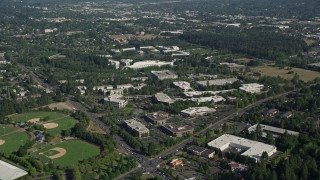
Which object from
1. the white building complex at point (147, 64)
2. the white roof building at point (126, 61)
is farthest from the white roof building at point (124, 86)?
the white roof building at point (126, 61)

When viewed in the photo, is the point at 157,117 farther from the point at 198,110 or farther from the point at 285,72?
the point at 285,72

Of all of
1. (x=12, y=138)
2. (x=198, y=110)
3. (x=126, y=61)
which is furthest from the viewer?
(x=126, y=61)

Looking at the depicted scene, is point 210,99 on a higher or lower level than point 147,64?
higher

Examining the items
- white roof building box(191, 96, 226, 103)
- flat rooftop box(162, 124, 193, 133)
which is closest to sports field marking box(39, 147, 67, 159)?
flat rooftop box(162, 124, 193, 133)

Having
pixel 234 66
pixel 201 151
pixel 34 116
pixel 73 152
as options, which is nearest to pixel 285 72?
pixel 234 66

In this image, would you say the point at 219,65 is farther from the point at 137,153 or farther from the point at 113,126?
the point at 137,153

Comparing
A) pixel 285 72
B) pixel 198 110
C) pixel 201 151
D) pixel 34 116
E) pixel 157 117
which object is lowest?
pixel 34 116
